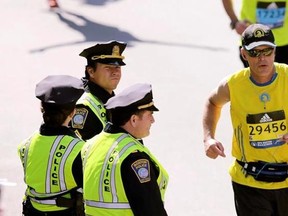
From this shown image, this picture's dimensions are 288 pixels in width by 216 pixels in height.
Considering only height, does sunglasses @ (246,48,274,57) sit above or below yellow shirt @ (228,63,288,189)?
above

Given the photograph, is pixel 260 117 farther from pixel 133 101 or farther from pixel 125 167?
pixel 125 167

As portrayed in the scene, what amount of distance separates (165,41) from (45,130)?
6.25 meters

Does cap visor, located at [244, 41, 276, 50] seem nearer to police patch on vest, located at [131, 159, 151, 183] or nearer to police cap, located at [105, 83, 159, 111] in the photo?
police cap, located at [105, 83, 159, 111]

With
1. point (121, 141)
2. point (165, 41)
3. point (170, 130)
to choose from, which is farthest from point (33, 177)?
point (165, 41)

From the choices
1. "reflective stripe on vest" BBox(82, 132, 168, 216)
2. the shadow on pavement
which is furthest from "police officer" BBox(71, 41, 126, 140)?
the shadow on pavement

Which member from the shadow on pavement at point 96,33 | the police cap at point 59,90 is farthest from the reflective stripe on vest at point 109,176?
the shadow on pavement at point 96,33

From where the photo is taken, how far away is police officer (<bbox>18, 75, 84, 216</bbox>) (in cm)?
389

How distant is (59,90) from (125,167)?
813 mm

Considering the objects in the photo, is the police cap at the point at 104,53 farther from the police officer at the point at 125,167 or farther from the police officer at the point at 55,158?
the police officer at the point at 125,167

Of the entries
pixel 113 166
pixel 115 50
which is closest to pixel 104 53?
pixel 115 50

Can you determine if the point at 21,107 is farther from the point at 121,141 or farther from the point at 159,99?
the point at 121,141

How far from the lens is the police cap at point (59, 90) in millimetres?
3939

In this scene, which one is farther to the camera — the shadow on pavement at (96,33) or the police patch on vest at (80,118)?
the shadow on pavement at (96,33)

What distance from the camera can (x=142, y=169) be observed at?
338cm
